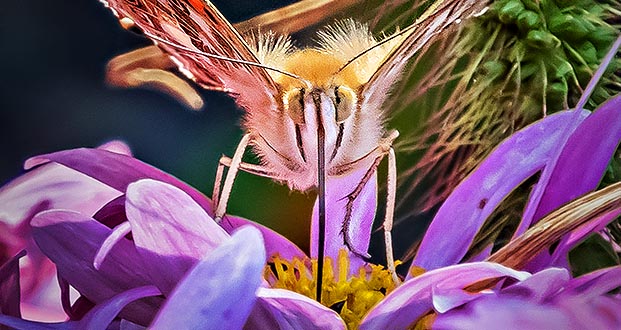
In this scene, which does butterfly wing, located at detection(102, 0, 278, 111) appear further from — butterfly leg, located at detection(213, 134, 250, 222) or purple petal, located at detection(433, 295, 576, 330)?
purple petal, located at detection(433, 295, 576, 330)

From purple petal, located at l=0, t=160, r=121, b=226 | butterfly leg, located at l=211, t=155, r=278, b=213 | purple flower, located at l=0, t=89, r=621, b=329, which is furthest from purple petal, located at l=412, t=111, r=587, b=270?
purple petal, located at l=0, t=160, r=121, b=226

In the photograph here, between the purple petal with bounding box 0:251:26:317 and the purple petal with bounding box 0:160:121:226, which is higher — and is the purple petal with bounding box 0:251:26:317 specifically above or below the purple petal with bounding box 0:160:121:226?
below

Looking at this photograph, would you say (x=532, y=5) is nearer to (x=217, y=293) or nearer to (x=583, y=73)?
(x=583, y=73)

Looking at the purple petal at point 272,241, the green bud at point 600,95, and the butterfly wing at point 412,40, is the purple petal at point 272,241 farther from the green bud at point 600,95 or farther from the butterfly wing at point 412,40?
the green bud at point 600,95

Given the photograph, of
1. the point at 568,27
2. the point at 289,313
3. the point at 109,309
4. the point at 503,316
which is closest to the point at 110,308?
the point at 109,309

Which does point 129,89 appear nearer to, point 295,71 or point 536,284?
point 295,71

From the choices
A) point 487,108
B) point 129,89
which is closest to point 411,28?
point 487,108
